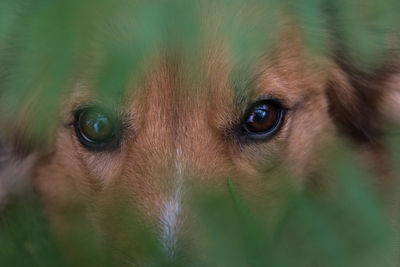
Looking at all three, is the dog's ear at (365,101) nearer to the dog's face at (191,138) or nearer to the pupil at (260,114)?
the dog's face at (191,138)

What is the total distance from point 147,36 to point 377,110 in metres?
2.28

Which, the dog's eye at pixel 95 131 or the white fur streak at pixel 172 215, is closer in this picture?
the white fur streak at pixel 172 215

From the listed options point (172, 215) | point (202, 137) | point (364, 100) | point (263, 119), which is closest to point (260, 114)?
point (263, 119)

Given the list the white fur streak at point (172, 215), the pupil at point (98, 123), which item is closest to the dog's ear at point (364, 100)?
the white fur streak at point (172, 215)

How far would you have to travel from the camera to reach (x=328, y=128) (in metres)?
2.68

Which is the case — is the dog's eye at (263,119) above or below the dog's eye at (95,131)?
above

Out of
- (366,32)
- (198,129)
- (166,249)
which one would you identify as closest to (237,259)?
(166,249)

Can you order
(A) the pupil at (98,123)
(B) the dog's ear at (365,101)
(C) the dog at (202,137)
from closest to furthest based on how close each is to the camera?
(C) the dog at (202,137)
(A) the pupil at (98,123)
(B) the dog's ear at (365,101)

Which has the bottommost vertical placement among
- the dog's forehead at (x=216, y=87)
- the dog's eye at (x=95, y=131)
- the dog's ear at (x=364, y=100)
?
the dog's eye at (x=95, y=131)

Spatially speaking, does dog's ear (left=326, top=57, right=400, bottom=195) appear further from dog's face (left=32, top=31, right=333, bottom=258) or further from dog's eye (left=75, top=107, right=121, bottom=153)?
dog's eye (left=75, top=107, right=121, bottom=153)

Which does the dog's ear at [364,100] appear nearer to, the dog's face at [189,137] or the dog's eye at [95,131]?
the dog's face at [189,137]

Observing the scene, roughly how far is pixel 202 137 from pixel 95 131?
1.54 feet

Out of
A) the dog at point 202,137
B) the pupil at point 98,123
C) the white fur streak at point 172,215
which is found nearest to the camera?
the white fur streak at point 172,215

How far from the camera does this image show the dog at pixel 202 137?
208cm
